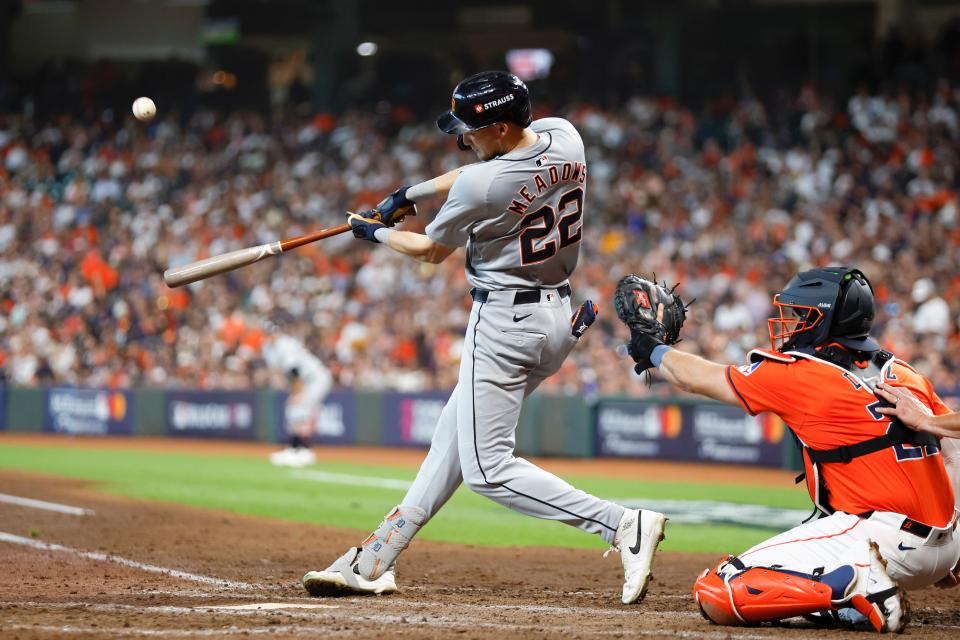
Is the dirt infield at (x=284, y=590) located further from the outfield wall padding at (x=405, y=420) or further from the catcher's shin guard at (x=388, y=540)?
the outfield wall padding at (x=405, y=420)

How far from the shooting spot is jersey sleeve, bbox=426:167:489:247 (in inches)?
193

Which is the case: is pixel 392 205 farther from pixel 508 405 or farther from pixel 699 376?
pixel 699 376

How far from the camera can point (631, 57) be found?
76.1 feet

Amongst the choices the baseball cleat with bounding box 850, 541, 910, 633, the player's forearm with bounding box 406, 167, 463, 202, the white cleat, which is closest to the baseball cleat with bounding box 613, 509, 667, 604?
the white cleat

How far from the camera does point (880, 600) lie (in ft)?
14.5

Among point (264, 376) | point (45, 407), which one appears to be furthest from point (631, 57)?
point (45, 407)

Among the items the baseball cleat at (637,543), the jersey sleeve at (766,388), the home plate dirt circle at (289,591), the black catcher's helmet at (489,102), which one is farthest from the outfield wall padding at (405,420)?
the black catcher's helmet at (489,102)

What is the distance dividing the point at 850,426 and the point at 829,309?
0.45m

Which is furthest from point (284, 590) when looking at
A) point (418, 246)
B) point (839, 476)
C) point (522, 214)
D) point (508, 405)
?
point (839, 476)

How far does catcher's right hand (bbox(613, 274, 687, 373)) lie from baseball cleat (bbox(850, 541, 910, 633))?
114cm

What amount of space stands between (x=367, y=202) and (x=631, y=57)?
6167mm

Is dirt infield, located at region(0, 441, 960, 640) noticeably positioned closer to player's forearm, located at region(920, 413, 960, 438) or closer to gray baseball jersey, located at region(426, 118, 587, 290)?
player's forearm, located at region(920, 413, 960, 438)

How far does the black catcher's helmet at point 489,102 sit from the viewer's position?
4980mm

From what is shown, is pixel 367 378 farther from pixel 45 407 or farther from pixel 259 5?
pixel 259 5
